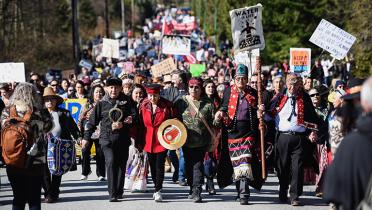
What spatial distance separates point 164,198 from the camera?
12297mm

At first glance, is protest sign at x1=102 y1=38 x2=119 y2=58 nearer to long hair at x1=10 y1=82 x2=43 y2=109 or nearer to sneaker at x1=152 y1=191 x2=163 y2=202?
sneaker at x1=152 y1=191 x2=163 y2=202

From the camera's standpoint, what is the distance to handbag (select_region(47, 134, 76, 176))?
11.5 meters

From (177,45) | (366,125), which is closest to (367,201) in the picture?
(366,125)

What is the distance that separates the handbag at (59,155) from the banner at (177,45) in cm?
1424

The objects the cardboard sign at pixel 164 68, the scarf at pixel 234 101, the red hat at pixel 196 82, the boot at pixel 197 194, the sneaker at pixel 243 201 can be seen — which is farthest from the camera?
the cardboard sign at pixel 164 68

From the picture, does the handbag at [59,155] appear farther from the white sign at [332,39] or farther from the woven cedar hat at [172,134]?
the white sign at [332,39]

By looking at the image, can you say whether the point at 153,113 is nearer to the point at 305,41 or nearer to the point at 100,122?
the point at 100,122

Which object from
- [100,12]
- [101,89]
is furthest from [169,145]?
[100,12]

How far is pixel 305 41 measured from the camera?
124 ft

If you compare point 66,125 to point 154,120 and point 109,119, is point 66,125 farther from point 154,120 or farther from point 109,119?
point 154,120

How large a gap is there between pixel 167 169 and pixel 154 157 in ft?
12.7

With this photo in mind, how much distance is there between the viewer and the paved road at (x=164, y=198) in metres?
11.5

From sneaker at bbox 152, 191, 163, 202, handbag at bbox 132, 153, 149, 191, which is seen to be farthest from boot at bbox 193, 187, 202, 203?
handbag at bbox 132, 153, 149, 191

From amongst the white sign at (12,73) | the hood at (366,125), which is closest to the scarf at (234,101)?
the hood at (366,125)
